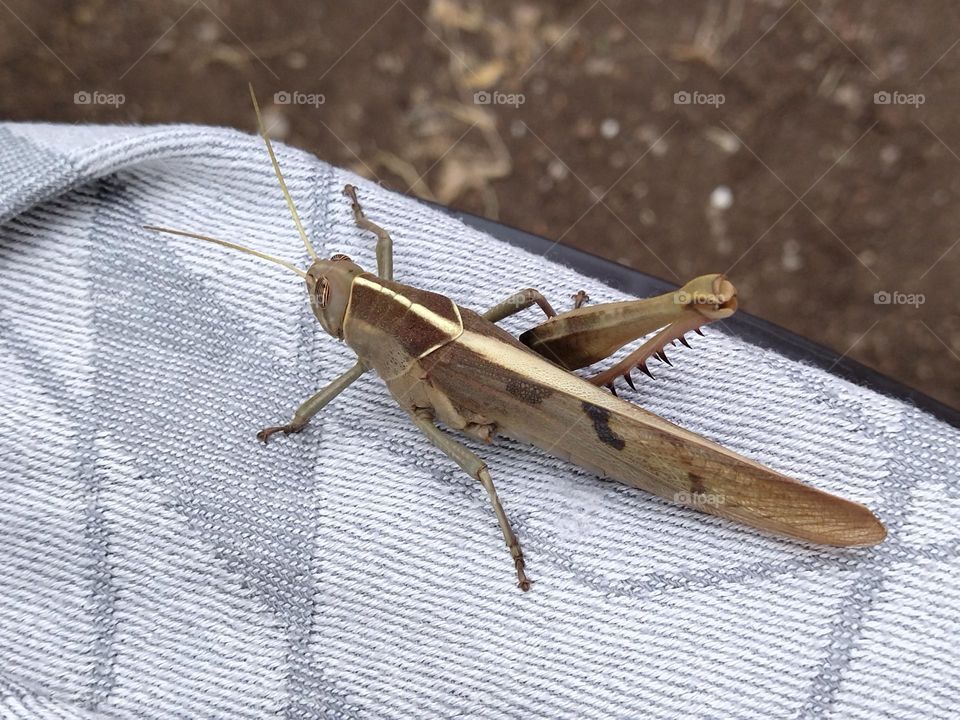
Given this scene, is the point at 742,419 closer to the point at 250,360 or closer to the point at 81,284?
the point at 250,360

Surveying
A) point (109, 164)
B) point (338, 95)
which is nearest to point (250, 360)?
point (109, 164)

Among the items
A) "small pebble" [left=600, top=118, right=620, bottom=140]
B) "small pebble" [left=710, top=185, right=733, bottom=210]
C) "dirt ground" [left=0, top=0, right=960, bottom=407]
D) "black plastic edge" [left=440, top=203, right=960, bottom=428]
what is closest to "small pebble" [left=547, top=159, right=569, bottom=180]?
"dirt ground" [left=0, top=0, right=960, bottom=407]

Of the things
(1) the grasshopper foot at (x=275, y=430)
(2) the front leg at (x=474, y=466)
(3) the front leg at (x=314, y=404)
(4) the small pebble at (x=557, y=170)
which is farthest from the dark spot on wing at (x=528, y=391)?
(4) the small pebble at (x=557, y=170)

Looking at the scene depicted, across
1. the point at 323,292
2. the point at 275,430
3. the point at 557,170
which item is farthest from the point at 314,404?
the point at 557,170

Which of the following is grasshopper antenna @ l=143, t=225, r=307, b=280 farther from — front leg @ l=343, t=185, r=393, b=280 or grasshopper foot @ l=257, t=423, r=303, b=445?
grasshopper foot @ l=257, t=423, r=303, b=445

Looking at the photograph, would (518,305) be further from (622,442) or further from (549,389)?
(622,442)

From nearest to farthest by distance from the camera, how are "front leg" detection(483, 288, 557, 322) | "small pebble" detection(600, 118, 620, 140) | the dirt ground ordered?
1. "front leg" detection(483, 288, 557, 322)
2. the dirt ground
3. "small pebble" detection(600, 118, 620, 140)

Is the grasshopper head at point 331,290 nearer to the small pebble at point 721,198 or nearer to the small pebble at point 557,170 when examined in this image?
the small pebble at point 557,170
